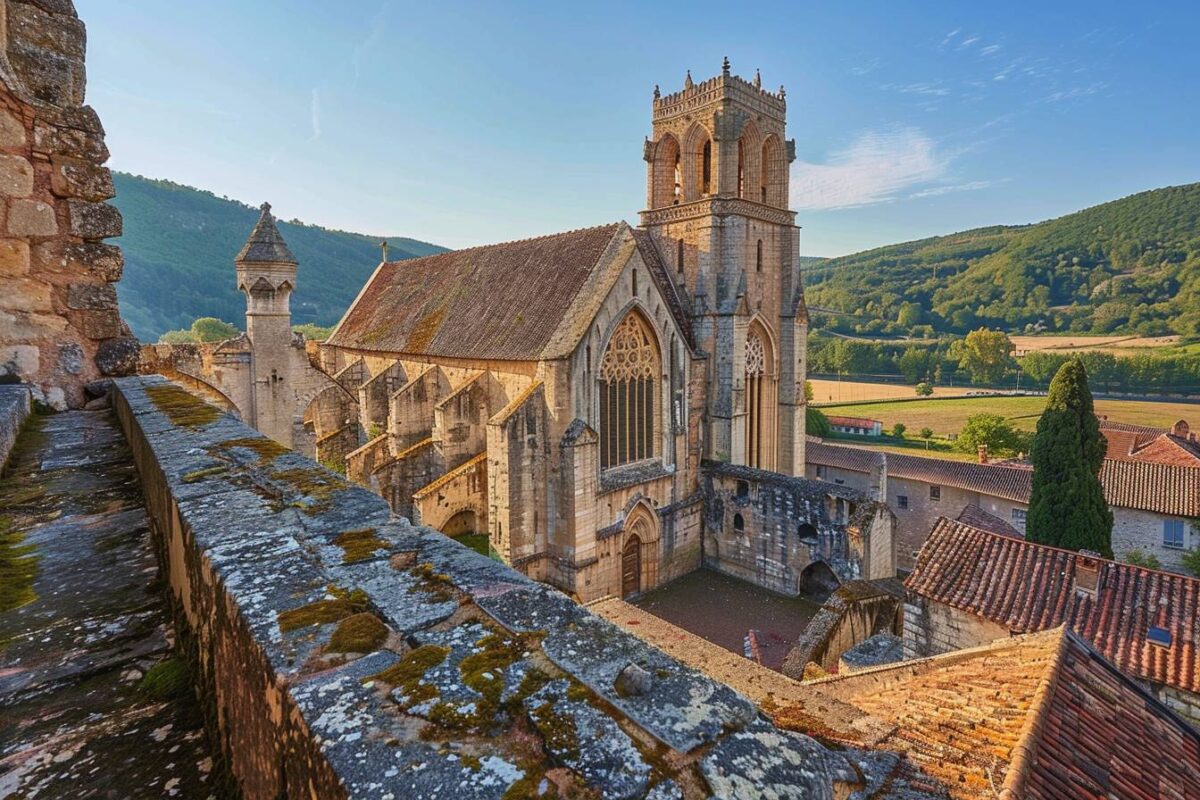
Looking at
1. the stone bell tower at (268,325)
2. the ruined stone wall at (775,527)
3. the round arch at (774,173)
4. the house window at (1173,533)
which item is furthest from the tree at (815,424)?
the stone bell tower at (268,325)

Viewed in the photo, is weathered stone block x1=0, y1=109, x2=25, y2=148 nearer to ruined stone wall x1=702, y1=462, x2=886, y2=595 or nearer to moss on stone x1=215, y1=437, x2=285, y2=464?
moss on stone x1=215, y1=437, x2=285, y2=464

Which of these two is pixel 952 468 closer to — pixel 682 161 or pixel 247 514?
pixel 682 161

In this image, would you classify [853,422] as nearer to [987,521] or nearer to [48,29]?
[987,521]

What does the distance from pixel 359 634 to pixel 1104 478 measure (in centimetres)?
3253

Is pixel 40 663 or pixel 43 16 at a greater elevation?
pixel 43 16

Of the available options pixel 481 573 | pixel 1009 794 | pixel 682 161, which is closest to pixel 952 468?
pixel 682 161

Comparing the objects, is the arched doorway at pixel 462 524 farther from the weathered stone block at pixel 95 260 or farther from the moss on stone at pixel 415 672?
the moss on stone at pixel 415 672

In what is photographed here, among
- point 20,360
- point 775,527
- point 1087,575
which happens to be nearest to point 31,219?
point 20,360

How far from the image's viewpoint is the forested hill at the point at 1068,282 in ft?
395

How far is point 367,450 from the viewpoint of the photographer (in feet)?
65.8

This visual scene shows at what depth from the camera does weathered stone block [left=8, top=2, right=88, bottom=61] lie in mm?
6098

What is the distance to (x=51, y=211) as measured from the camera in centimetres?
607

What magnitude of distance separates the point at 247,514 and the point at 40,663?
2.53 feet

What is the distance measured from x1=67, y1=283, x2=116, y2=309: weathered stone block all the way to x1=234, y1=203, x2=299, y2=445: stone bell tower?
1503cm
